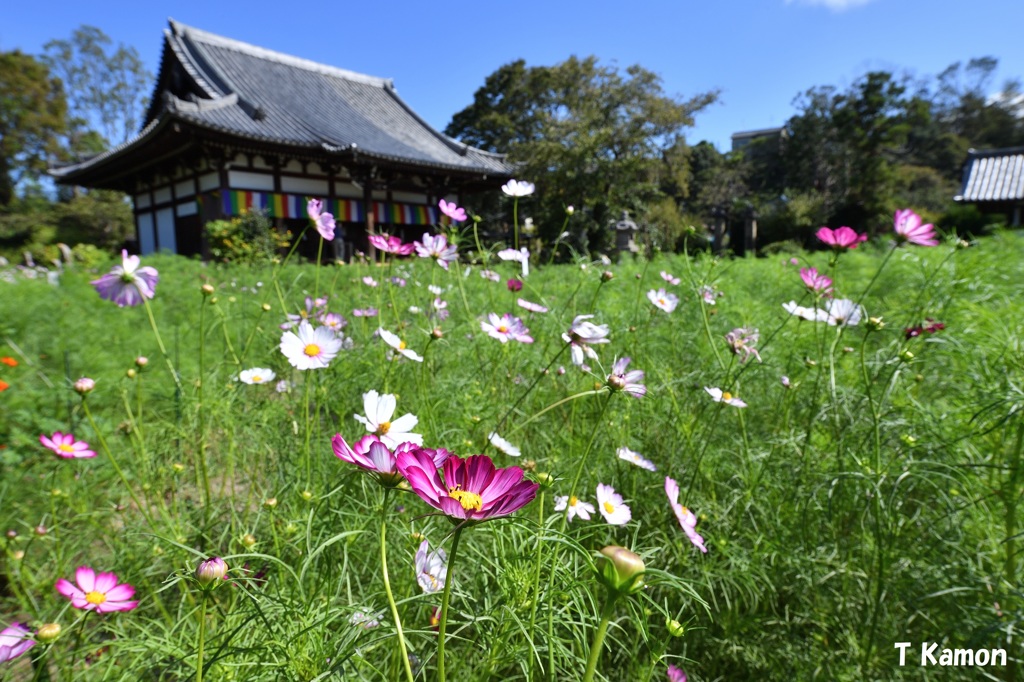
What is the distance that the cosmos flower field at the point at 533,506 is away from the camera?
0.48 m

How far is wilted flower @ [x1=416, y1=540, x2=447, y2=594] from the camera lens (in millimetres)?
488

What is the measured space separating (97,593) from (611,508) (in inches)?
22.3

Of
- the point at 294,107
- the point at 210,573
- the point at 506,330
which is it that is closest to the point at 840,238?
the point at 506,330

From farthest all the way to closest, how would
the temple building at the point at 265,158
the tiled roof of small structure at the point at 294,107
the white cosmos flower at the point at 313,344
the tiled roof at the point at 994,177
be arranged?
the tiled roof at the point at 994,177, the tiled roof of small structure at the point at 294,107, the temple building at the point at 265,158, the white cosmos flower at the point at 313,344

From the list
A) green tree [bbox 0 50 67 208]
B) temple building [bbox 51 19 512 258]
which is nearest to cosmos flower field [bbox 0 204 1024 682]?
temple building [bbox 51 19 512 258]

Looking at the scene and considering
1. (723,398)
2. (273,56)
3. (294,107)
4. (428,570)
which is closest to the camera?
(428,570)

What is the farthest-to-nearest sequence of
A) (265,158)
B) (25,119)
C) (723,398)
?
(25,119), (265,158), (723,398)

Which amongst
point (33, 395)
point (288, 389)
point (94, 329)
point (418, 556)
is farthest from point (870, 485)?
point (94, 329)

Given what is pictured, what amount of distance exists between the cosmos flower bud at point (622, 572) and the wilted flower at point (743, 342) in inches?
24.5

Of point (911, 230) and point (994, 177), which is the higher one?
point (994, 177)

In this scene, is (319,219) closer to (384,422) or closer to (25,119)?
(384,422)

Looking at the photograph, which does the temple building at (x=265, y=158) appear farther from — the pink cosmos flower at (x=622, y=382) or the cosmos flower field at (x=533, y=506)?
the pink cosmos flower at (x=622, y=382)

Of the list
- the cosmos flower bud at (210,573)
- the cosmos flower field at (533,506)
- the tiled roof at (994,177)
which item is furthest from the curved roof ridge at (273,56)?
the tiled roof at (994,177)

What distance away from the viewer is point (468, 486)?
1.12 ft
